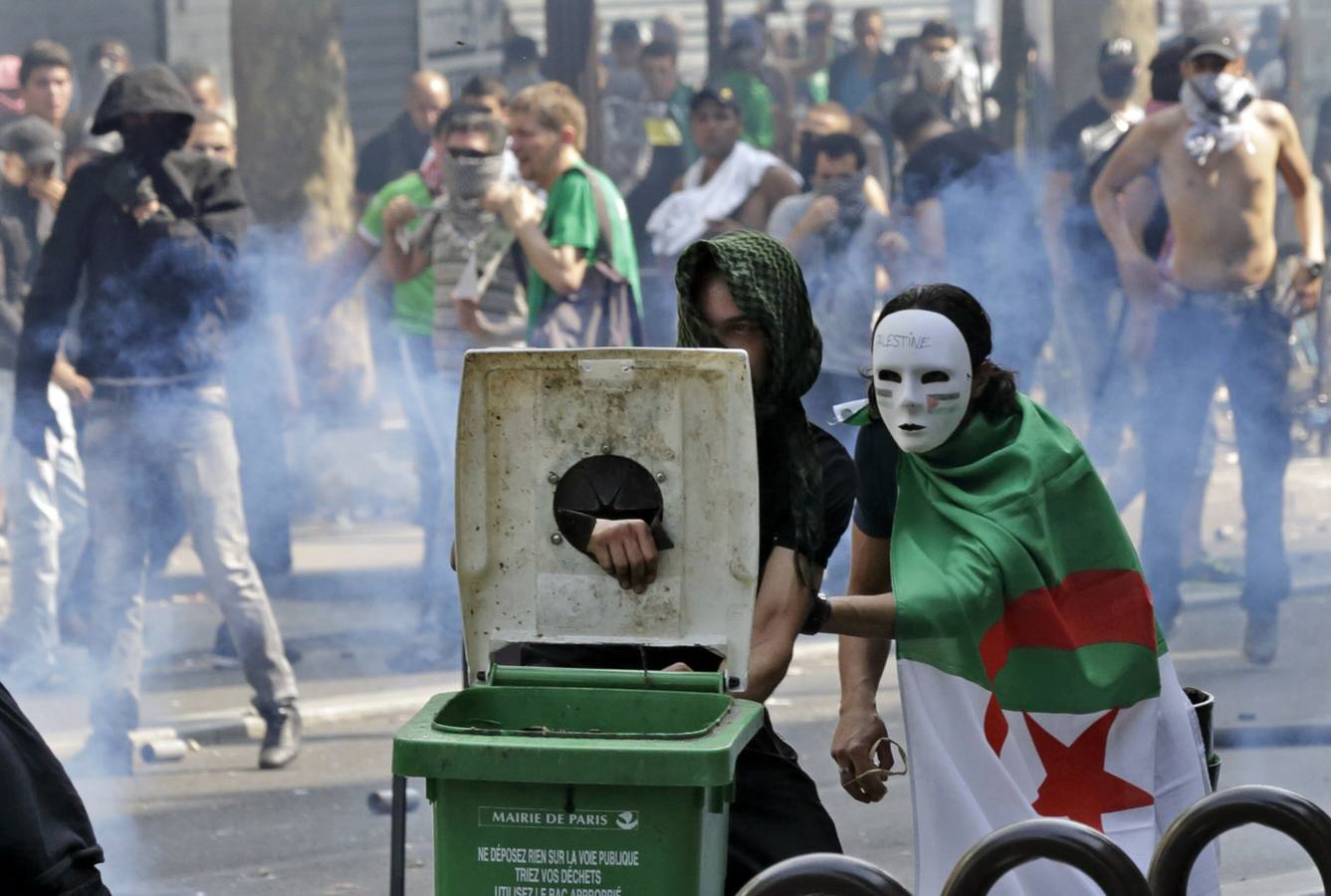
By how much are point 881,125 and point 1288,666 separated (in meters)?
3.13

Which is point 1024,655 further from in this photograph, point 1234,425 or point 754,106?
point 754,106

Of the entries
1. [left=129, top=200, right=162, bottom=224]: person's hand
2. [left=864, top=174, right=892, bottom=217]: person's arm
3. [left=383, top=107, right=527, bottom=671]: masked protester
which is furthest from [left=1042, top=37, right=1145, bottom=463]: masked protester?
[left=129, top=200, right=162, bottom=224]: person's hand

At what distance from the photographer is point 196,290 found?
6.56m

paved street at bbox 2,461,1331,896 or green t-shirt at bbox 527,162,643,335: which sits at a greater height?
green t-shirt at bbox 527,162,643,335

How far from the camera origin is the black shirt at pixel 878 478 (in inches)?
130

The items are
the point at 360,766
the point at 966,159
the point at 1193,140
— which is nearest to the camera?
the point at 360,766

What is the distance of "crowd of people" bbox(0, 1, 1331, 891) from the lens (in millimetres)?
6508

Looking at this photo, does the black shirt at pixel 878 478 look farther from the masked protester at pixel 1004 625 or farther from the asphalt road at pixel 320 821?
the asphalt road at pixel 320 821

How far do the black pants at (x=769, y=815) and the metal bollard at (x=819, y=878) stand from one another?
0.43 metres

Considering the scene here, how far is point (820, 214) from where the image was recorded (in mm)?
8539

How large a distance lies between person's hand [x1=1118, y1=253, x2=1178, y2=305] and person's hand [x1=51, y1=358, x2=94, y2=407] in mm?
3687

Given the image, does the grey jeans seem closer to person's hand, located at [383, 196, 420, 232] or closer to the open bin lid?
person's hand, located at [383, 196, 420, 232]

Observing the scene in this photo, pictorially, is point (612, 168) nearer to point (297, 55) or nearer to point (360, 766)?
point (297, 55)

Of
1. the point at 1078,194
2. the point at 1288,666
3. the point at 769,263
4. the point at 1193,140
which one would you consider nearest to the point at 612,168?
the point at 1078,194
